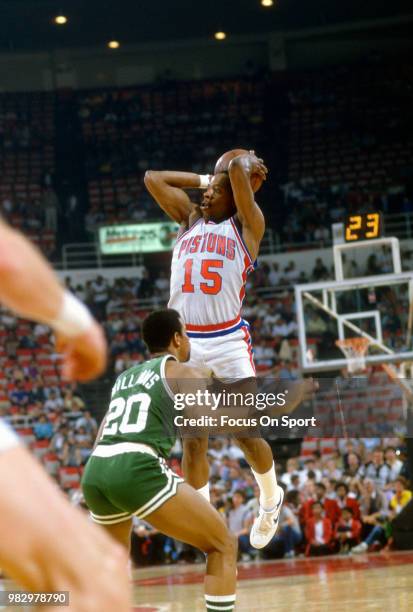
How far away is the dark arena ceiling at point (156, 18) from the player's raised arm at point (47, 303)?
2804 cm

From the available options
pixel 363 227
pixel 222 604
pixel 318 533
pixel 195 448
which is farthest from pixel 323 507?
pixel 222 604

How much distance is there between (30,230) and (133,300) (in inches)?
187

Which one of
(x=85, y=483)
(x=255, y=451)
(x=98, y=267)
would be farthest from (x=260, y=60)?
(x=85, y=483)

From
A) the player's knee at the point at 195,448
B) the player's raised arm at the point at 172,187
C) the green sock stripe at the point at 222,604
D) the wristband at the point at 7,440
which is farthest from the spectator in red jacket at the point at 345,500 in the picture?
the wristband at the point at 7,440

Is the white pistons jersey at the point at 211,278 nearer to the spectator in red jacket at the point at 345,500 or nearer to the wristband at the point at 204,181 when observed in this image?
the wristband at the point at 204,181

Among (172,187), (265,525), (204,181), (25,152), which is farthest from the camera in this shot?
(25,152)

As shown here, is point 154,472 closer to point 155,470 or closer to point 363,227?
point 155,470

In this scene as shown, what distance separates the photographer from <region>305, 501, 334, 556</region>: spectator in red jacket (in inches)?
605

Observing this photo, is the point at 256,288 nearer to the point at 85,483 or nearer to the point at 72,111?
the point at 72,111

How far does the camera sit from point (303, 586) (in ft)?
33.8

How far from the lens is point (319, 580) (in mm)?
10852

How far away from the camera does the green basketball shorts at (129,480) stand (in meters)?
5.33

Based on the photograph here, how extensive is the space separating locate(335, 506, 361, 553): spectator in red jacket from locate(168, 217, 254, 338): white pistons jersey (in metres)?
8.64

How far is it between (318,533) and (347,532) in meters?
0.44
